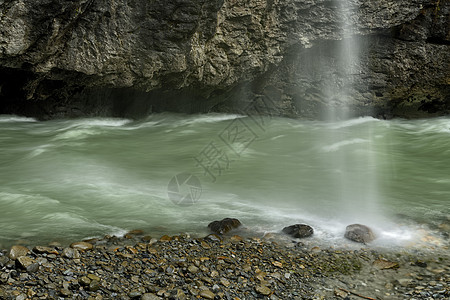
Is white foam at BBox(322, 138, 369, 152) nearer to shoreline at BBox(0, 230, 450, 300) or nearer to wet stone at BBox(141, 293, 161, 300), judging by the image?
shoreline at BBox(0, 230, 450, 300)

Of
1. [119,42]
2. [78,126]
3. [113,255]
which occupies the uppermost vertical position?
[119,42]

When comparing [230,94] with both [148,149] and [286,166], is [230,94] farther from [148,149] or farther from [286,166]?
[286,166]

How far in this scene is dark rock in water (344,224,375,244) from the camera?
4558 mm

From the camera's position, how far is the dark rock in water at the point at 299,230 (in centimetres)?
462

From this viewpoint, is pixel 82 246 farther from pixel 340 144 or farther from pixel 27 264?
pixel 340 144

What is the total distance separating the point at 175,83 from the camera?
1107cm

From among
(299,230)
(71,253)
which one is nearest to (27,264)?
(71,253)

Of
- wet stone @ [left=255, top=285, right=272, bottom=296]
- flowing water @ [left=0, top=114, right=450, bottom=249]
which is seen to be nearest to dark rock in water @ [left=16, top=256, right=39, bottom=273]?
flowing water @ [left=0, top=114, right=450, bottom=249]

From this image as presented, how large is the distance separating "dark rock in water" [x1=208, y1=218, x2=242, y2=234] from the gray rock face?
585 cm

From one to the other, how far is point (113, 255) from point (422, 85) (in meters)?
10.9

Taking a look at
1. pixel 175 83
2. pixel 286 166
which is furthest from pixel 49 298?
pixel 175 83

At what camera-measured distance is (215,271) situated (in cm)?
377

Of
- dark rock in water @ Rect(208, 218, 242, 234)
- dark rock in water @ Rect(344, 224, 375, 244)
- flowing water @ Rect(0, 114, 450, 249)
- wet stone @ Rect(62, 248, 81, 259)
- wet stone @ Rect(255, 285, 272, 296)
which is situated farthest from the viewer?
flowing water @ Rect(0, 114, 450, 249)

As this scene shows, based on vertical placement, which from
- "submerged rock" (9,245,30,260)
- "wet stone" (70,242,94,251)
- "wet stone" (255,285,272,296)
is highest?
"submerged rock" (9,245,30,260)
